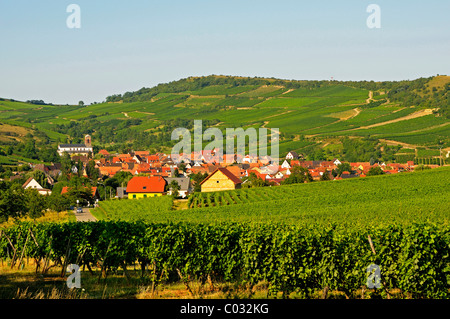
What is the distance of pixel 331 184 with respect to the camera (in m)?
55.9

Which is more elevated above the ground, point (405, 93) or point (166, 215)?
point (405, 93)

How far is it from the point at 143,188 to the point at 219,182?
12.2 meters

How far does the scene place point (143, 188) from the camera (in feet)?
249

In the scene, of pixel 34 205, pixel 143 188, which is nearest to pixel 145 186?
pixel 143 188

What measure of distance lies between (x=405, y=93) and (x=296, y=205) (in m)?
161

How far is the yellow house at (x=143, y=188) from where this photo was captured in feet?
248

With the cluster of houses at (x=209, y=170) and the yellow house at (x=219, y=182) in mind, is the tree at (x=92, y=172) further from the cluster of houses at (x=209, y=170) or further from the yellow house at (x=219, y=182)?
the yellow house at (x=219, y=182)

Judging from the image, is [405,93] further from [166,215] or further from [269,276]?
[269,276]

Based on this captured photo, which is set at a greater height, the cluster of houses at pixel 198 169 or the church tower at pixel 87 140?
the church tower at pixel 87 140

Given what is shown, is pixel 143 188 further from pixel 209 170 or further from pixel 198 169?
pixel 198 169

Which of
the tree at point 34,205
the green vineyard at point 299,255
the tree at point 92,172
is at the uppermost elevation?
the green vineyard at point 299,255

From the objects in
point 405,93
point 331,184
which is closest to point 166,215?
point 331,184

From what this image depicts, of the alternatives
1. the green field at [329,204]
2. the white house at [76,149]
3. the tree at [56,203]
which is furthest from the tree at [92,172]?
the green field at [329,204]

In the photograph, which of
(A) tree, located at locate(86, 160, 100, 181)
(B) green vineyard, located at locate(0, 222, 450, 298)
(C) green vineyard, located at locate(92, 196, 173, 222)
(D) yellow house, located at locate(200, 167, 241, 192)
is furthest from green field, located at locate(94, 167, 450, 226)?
(A) tree, located at locate(86, 160, 100, 181)
